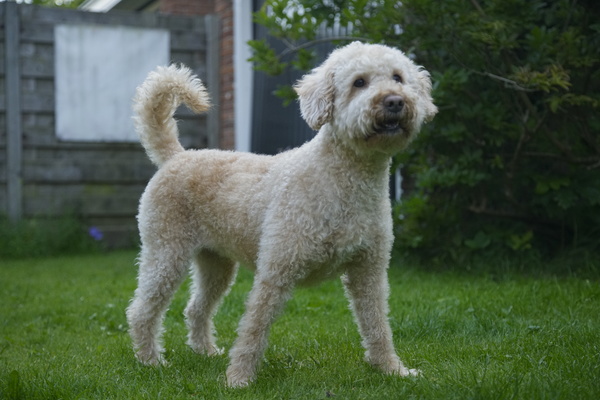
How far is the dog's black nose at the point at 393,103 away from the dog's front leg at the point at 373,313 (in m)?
0.82

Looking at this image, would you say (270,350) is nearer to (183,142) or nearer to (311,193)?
(311,193)

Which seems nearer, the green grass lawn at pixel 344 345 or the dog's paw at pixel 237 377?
the green grass lawn at pixel 344 345

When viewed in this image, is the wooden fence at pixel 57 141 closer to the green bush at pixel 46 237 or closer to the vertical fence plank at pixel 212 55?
the vertical fence plank at pixel 212 55

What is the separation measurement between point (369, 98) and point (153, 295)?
1.66m

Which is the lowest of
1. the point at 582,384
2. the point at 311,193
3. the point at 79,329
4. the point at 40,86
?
the point at 79,329

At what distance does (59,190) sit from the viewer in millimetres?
9000

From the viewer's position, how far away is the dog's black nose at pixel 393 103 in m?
3.09

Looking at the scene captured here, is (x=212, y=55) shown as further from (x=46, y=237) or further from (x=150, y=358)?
(x=150, y=358)

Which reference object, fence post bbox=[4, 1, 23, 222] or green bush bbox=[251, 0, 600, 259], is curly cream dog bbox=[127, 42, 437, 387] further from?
fence post bbox=[4, 1, 23, 222]

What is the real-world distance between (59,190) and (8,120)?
3.34ft

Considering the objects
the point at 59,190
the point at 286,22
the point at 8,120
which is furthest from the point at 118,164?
the point at 286,22

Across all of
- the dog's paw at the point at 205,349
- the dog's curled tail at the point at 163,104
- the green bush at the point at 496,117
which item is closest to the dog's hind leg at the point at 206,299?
the dog's paw at the point at 205,349

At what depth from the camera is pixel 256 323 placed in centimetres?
336

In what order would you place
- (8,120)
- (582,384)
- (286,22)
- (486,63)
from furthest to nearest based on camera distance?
(8,120) → (286,22) → (486,63) → (582,384)
